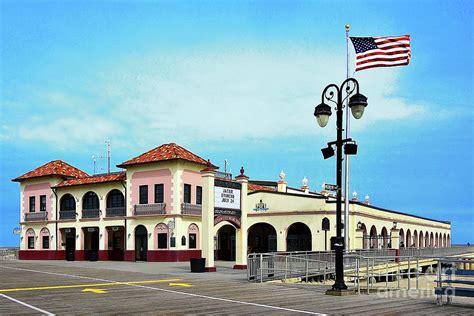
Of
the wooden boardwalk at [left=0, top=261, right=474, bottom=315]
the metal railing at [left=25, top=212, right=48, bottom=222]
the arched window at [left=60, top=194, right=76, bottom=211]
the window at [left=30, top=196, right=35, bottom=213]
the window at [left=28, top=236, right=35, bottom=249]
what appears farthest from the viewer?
the window at [left=30, top=196, right=35, bottom=213]

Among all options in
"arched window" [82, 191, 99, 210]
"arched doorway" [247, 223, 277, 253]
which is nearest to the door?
"arched window" [82, 191, 99, 210]

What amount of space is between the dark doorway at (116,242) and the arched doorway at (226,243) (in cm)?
812

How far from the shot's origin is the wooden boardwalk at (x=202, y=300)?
12548 millimetres

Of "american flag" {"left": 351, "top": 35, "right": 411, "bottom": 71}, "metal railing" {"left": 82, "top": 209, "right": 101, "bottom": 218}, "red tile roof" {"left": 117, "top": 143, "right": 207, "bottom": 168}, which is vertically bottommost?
"metal railing" {"left": 82, "top": 209, "right": 101, "bottom": 218}

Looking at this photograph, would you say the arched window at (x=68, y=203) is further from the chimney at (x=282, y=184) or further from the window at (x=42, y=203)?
the chimney at (x=282, y=184)

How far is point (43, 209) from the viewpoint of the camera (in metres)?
49.5

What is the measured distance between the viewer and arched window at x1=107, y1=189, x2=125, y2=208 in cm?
4406

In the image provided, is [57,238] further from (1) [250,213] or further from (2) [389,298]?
(2) [389,298]

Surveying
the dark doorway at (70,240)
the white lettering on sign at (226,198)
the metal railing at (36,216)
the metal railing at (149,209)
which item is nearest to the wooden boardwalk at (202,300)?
the white lettering on sign at (226,198)

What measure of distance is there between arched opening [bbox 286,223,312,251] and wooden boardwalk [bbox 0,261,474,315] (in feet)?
71.9

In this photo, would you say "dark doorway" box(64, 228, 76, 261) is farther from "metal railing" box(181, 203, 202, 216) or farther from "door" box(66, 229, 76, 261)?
"metal railing" box(181, 203, 202, 216)

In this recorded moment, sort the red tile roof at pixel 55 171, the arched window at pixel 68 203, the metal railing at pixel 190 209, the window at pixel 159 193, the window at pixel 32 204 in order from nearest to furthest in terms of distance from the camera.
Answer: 1. the metal railing at pixel 190 209
2. the window at pixel 159 193
3. the arched window at pixel 68 203
4. the red tile roof at pixel 55 171
5. the window at pixel 32 204

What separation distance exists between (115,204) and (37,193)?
10.1m

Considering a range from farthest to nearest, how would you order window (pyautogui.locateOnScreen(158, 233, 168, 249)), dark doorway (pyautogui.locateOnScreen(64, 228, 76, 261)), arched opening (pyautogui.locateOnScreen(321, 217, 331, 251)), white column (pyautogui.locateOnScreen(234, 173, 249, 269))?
1. dark doorway (pyautogui.locateOnScreen(64, 228, 76, 261))
2. window (pyautogui.locateOnScreen(158, 233, 168, 249))
3. arched opening (pyautogui.locateOnScreen(321, 217, 331, 251))
4. white column (pyautogui.locateOnScreen(234, 173, 249, 269))
